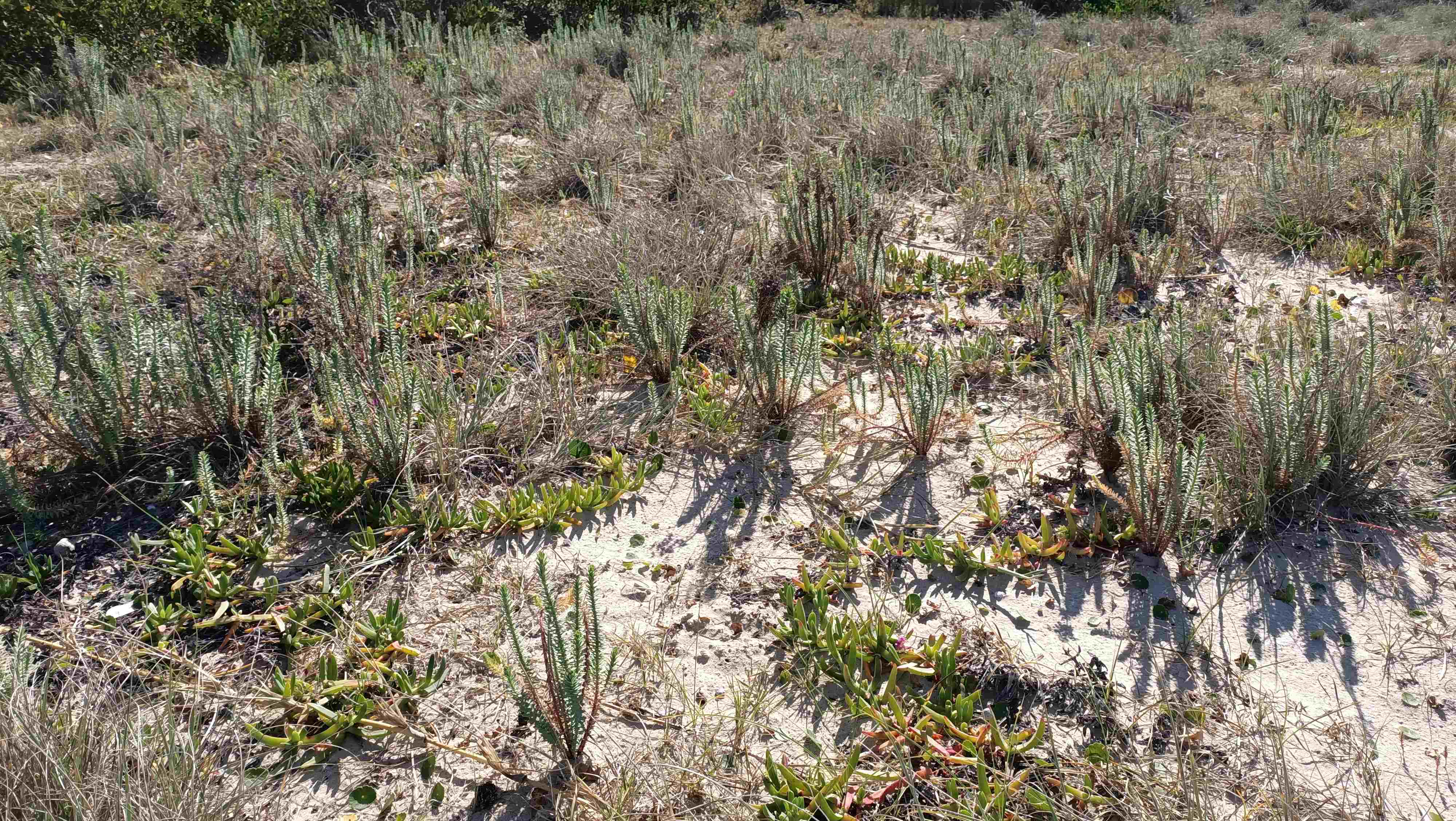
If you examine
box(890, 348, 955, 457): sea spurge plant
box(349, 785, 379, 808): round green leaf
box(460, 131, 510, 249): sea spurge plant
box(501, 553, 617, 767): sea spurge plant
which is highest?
box(460, 131, 510, 249): sea spurge plant

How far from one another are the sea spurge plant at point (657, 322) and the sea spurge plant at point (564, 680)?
148 centimetres

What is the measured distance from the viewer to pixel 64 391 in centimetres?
275

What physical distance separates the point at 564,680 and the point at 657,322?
1.75 metres

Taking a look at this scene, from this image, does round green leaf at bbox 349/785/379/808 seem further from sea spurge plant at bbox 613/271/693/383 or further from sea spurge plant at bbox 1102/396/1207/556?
sea spurge plant at bbox 1102/396/1207/556

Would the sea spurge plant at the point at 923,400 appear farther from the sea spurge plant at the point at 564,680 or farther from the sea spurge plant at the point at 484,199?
the sea spurge plant at the point at 484,199

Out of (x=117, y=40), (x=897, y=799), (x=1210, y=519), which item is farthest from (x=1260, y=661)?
(x=117, y=40)

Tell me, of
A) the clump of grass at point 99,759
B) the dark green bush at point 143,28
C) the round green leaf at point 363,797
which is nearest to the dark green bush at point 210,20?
the dark green bush at point 143,28

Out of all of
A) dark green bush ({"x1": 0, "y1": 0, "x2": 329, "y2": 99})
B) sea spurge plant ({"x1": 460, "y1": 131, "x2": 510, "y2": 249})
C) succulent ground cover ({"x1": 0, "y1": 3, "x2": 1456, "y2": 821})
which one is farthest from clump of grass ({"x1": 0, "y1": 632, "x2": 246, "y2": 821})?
dark green bush ({"x1": 0, "y1": 0, "x2": 329, "y2": 99})

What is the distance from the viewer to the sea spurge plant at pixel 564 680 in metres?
1.92

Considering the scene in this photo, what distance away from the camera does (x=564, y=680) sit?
194 cm

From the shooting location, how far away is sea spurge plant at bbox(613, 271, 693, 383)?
11.2 feet

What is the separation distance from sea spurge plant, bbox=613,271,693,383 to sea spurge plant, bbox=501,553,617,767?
1.48 metres

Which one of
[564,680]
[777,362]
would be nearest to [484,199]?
[777,362]

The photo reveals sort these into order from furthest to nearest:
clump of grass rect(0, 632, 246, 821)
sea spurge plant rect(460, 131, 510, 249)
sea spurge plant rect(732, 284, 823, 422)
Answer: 1. sea spurge plant rect(460, 131, 510, 249)
2. sea spurge plant rect(732, 284, 823, 422)
3. clump of grass rect(0, 632, 246, 821)
